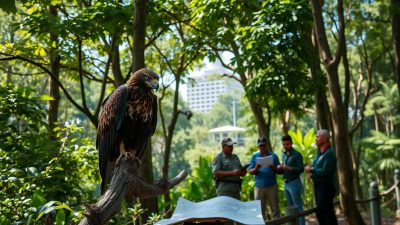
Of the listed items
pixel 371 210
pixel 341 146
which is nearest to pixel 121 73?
pixel 341 146

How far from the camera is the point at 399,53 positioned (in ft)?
27.0

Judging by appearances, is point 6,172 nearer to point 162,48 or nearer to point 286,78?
point 286,78

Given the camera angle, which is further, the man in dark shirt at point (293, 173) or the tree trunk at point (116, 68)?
the tree trunk at point (116, 68)

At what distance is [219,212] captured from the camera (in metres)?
2.72

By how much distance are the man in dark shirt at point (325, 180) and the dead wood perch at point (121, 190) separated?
10.6 ft

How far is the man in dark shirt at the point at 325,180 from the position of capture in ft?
17.9

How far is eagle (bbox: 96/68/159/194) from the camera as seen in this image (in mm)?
2781

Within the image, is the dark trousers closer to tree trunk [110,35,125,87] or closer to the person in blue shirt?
the person in blue shirt

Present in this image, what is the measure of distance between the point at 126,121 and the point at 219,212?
2.60ft

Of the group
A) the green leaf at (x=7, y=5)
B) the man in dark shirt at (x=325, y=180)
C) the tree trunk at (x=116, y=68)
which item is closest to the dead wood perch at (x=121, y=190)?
the green leaf at (x=7, y=5)

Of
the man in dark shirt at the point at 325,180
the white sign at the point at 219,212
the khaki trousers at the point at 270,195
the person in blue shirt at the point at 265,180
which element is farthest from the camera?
the khaki trousers at the point at 270,195

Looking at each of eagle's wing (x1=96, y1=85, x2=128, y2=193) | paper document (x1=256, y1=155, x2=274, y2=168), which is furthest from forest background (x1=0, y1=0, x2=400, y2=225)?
paper document (x1=256, y1=155, x2=274, y2=168)

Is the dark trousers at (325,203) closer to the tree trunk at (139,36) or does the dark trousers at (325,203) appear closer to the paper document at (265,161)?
the paper document at (265,161)

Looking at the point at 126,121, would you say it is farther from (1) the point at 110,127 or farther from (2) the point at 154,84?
(2) the point at 154,84
